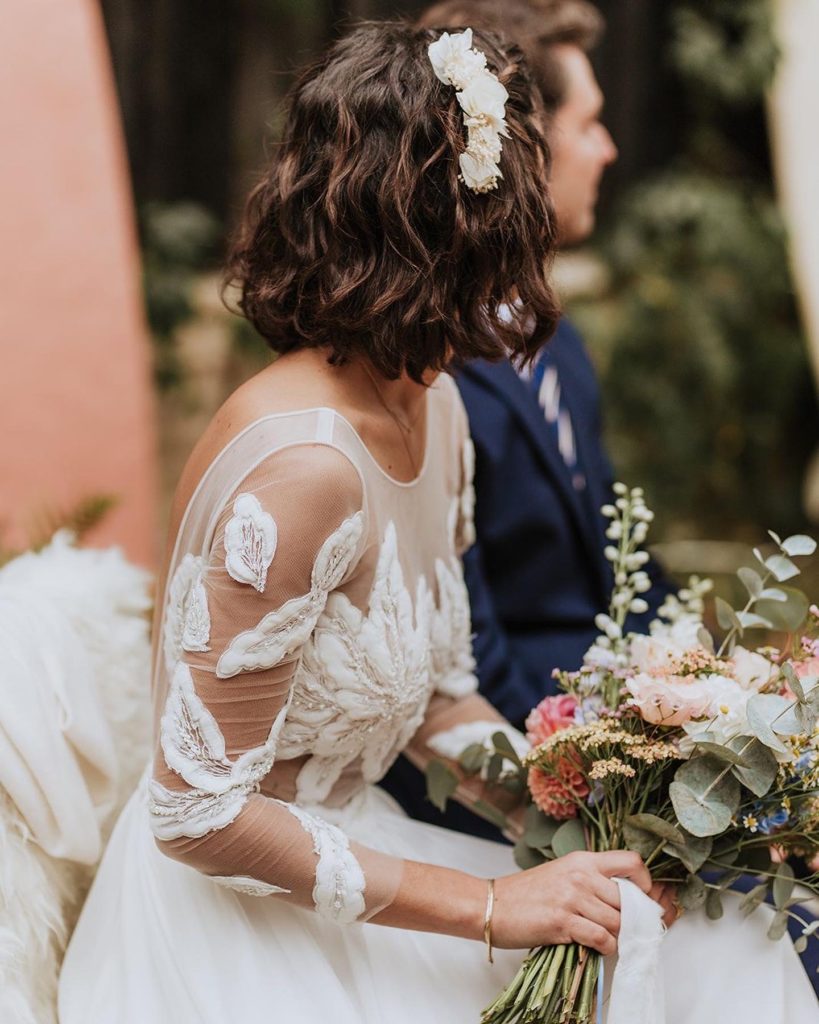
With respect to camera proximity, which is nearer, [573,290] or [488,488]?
[488,488]

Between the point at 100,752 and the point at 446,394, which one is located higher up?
the point at 446,394

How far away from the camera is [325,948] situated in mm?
1232

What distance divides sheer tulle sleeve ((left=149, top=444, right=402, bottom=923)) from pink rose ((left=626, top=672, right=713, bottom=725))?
12.5 inches

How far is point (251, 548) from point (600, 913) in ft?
1.68

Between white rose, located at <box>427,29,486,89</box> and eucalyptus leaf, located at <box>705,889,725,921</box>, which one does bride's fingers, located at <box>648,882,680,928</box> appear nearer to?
eucalyptus leaf, located at <box>705,889,725,921</box>

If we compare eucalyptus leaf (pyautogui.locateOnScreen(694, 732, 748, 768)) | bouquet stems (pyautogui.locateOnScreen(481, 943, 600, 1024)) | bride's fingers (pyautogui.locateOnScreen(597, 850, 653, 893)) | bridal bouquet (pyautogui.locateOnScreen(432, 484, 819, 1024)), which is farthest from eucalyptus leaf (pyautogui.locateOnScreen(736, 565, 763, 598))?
bouquet stems (pyautogui.locateOnScreen(481, 943, 600, 1024))

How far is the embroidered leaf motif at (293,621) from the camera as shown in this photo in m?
1.07

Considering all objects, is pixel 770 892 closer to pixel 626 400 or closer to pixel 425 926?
pixel 425 926

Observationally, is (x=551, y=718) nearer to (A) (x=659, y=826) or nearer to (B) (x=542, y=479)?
(A) (x=659, y=826)

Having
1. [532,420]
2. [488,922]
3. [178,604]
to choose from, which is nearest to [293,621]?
[178,604]

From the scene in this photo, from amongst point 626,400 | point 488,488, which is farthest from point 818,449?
point 488,488

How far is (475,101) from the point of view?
112 centimetres

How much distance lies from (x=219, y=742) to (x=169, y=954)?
0.27 metres

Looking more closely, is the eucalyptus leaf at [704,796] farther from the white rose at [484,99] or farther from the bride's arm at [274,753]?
the white rose at [484,99]
